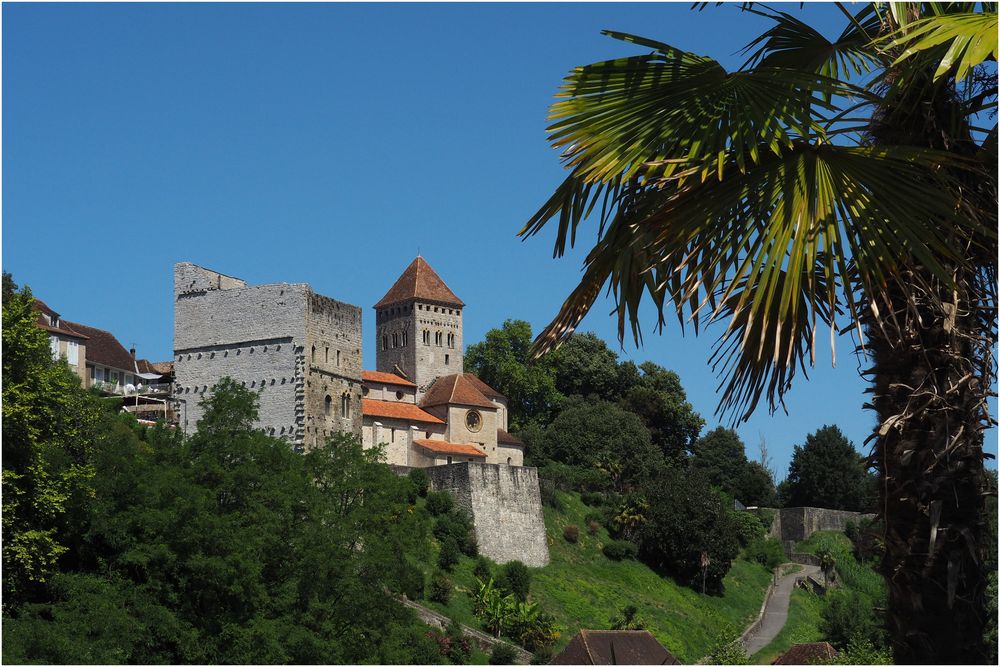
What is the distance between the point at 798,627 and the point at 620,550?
28.5 feet

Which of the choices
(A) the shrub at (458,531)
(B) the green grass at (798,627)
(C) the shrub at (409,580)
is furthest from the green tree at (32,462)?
(B) the green grass at (798,627)

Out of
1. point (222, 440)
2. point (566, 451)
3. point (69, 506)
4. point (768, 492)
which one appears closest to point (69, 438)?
point (69, 506)

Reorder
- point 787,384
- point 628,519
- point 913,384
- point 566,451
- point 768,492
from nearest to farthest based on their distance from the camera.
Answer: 1. point 913,384
2. point 787,384
3. point 628,519
4. point 566,451
5. point 768,492

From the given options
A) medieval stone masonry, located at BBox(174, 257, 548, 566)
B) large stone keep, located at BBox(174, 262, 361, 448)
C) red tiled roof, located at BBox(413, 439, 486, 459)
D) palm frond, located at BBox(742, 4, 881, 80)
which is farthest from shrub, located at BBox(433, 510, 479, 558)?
palm frond, located at BBox(742, 4, 881, 80)

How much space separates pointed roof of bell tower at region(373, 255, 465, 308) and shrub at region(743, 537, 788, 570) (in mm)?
24988

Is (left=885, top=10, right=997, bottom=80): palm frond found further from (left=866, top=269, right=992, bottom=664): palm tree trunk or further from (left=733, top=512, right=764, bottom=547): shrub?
(left=733, top=512, right=764, bottom=547): shrub

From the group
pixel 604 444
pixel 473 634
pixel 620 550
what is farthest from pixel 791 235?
pixel 604 444

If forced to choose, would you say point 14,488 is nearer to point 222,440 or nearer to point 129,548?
point 129,548

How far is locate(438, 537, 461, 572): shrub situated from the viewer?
5575 centimetres

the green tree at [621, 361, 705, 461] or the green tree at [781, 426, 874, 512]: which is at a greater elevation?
the green tree at [621, 361, 705, 461]

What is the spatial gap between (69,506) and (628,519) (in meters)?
35.6

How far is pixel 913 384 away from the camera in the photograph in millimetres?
5797

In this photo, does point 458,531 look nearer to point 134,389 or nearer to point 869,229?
point 134,389

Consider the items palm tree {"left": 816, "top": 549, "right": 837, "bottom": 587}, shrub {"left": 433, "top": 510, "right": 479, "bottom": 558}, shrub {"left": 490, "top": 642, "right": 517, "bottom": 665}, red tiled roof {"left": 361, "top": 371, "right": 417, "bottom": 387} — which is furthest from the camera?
red tiled roof {"left": 361, "top": 371, "right": 417, "bottom": 387}
